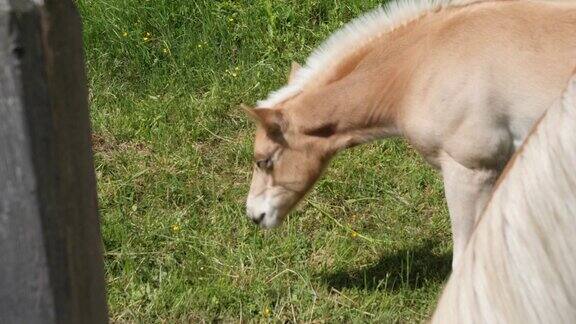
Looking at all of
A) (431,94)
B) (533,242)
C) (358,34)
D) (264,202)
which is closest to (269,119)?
(264,202)

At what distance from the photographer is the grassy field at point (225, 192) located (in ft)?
15.7

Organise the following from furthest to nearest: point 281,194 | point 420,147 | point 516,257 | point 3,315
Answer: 1. point 281,194
2. point 420,147
3. point 3,315
4. point 516,257

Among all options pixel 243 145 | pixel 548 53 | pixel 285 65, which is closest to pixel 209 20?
pixel 285 65

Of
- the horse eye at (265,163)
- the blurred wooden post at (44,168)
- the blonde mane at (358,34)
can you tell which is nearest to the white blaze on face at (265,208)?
the horse eye at (265,163)

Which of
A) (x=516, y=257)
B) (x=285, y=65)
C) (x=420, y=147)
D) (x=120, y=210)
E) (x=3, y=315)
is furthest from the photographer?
(x=285, y=65)

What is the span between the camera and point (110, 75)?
684 centimetres

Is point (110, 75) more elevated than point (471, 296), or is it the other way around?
point (471, 296)

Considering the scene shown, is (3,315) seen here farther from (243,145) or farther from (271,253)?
(243,145)

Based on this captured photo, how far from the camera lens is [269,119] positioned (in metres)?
4.87

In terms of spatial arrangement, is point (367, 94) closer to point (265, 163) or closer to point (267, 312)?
point (265, 163)

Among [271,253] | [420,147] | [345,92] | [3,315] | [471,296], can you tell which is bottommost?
[271,253]

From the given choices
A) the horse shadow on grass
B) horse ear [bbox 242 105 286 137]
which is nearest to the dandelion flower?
the horse shadow on grass

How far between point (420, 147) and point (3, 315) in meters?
3.32

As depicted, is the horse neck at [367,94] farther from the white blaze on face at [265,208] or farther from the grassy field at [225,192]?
the grassy field at [225,192]
